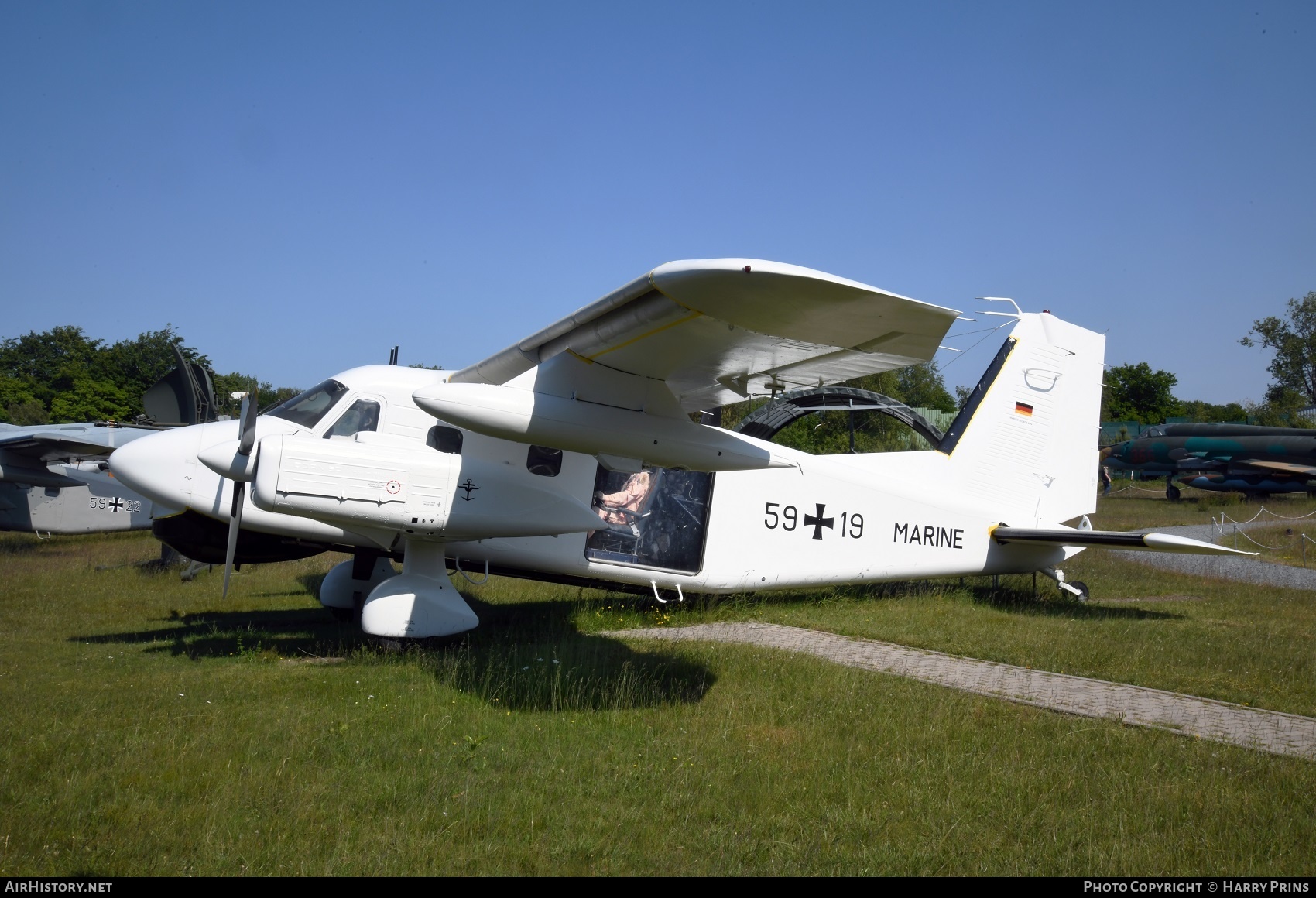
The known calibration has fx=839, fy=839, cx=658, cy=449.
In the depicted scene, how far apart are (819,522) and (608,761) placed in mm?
5252

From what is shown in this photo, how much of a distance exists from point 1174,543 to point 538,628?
702cm

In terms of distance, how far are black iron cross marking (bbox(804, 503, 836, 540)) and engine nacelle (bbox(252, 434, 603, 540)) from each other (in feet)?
10.5

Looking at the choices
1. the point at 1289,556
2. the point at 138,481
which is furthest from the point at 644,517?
the point at 1289,556

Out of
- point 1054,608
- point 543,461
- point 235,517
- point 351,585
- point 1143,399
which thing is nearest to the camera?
point 235,517

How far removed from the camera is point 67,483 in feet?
61.3

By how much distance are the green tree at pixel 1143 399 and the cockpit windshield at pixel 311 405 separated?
72300mm

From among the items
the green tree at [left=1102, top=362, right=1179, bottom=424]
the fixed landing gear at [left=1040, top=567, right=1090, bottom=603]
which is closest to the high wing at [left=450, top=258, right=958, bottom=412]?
the fixed landing gear at [left=1040, top=567, right=1090, bottom=603]

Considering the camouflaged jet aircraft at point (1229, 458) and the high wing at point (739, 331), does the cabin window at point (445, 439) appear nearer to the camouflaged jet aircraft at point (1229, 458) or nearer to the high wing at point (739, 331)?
the high wing at point (739, 331)

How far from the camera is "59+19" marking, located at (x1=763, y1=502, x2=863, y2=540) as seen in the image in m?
9.75

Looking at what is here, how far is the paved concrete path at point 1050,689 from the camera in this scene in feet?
19.5

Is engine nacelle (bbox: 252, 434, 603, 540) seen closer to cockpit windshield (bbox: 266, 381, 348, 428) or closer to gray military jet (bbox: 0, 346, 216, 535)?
cockpit windshield (bbox: 266, 381, 348, 428)

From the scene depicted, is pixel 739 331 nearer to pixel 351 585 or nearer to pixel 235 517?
pixel 235 517

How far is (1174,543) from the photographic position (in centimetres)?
909

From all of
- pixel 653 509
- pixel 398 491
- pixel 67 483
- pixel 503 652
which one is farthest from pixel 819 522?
pixel 67 483
